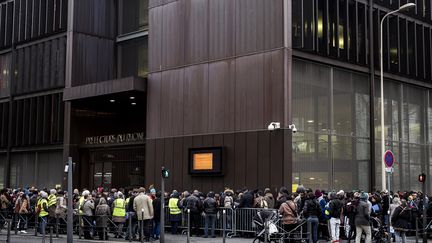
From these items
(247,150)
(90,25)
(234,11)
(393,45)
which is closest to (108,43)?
(90,25)

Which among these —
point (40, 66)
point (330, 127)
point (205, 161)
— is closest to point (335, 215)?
point (330, 127)

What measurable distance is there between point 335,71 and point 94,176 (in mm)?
16174

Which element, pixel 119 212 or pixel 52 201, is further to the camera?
pixel 52 201

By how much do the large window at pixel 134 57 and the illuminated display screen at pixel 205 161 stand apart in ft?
26.1

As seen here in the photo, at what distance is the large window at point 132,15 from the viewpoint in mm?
35906

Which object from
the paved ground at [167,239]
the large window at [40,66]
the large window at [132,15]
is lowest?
the paved ground at [167,239]

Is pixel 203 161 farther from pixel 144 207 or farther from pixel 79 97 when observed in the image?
pixel 79 97

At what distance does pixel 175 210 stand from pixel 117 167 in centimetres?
1231

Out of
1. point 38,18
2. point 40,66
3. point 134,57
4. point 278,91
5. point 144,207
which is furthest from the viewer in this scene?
point 38,18

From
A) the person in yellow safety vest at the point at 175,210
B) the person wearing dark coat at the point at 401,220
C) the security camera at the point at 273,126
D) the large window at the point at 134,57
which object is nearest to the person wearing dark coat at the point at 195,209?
the person in yellow safety vest at the point at 175,210

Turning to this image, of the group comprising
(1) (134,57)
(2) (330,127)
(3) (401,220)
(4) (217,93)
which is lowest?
(3) (401,220)

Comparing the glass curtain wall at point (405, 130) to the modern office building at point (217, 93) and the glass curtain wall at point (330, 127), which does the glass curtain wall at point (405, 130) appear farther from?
the glass curtain wall at point (330, 127)

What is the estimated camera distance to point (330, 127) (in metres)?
28.8

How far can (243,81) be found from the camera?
27812 mm
